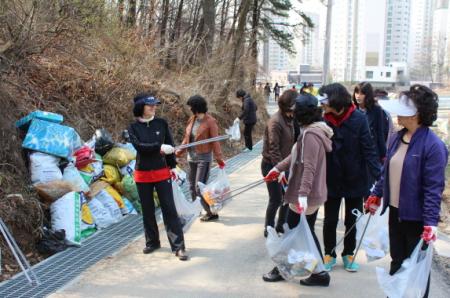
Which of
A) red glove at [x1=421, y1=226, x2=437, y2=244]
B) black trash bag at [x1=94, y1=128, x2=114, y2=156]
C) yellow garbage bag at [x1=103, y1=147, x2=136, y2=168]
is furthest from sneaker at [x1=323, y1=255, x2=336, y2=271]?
black trash bag at [x1=94, y1=128, x2=114, y2=156]

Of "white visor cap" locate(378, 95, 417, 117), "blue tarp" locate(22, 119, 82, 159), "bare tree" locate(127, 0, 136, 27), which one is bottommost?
"blue tarp" locate(22, 119, 82, 159)

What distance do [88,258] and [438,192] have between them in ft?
11.4

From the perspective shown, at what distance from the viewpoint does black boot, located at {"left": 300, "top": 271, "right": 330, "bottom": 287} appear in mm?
4449

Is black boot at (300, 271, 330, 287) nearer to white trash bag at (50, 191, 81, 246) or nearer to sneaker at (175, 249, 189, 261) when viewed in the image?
sneaker at (175, 249, 189, 261)

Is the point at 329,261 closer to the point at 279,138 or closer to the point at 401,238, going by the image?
the point at 401,238

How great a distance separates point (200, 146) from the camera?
654 cm

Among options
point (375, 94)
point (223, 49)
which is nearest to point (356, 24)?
point (223, 49)

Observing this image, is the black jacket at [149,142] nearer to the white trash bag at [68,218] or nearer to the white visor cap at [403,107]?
the white trash bag at [68,218]

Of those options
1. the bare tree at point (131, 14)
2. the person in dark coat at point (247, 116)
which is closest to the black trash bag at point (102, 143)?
the bare tree at point (131, 14)

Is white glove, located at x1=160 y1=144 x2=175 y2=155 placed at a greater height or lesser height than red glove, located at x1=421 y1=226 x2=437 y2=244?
greater

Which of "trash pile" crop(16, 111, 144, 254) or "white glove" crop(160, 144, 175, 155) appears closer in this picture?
"white glove" crop(160, 144, 175, 155)

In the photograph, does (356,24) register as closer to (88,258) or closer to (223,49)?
(223,49)

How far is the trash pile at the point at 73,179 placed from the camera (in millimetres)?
5562

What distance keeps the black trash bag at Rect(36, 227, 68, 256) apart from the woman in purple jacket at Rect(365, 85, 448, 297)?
3450mm
